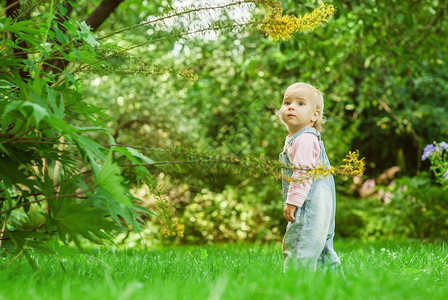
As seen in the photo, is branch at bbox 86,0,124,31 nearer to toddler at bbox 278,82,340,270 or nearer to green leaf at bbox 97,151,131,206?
toddler at bbox 278,82,340,270

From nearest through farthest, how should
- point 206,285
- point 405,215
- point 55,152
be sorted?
1. point 206,285
2. point 55,152
3. point 405,215

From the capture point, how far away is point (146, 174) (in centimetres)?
245

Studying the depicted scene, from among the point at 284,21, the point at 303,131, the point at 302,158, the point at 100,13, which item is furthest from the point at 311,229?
the point at 100,13

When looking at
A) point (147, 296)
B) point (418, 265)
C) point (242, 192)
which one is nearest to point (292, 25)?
point (147, 296)

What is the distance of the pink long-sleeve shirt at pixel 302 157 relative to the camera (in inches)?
103

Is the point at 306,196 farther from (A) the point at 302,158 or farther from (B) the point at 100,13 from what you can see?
(B) the point at 100,13

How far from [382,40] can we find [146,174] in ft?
17.0

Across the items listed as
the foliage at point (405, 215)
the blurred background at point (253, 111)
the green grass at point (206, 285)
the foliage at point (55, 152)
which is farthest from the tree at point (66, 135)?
the foliage at point (405, 215)

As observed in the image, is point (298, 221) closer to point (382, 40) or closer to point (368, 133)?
point (382, 40)

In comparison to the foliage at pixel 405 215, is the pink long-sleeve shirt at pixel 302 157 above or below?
above

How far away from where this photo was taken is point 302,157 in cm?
270

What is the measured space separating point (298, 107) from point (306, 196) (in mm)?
571

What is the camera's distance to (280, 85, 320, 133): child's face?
2.88m

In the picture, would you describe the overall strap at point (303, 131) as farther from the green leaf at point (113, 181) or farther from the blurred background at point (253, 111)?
the blurred background at point (253, 111)
